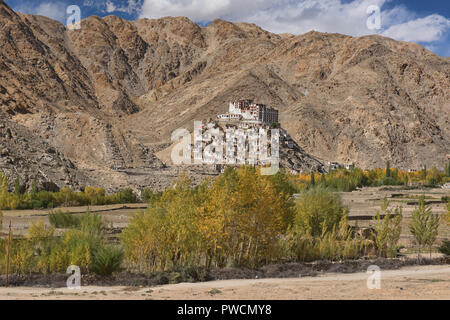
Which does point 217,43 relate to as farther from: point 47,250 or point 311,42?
point 47,250

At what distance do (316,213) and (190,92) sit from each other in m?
114

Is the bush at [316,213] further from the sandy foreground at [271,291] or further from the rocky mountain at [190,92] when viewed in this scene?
the rocky mountain at [190,92]

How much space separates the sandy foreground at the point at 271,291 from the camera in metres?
13.8

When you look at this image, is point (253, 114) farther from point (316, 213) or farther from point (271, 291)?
point (271, 291)

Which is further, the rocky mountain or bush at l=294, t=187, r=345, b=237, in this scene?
the rocky mountain

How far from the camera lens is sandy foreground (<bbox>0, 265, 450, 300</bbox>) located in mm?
13805

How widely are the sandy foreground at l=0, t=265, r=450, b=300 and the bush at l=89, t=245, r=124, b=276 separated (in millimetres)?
2202

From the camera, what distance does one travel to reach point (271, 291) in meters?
14.7

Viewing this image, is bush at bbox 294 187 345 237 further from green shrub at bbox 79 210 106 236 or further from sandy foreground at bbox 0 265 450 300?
green shrub at bbox 79 210 106 236

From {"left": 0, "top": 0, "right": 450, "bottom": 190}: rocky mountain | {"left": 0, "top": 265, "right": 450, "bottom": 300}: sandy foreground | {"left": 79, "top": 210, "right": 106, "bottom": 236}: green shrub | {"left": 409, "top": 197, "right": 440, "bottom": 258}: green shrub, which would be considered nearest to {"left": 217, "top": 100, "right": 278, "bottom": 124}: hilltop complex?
{"left": 0, "top": 0, "right": 450, "bottom": 190}: rocky mountain

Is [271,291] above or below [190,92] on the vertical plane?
below

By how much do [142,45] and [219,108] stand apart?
76846 millimetres

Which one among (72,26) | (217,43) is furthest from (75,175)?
(217,43)

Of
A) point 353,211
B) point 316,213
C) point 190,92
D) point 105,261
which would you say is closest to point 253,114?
point 190,92
